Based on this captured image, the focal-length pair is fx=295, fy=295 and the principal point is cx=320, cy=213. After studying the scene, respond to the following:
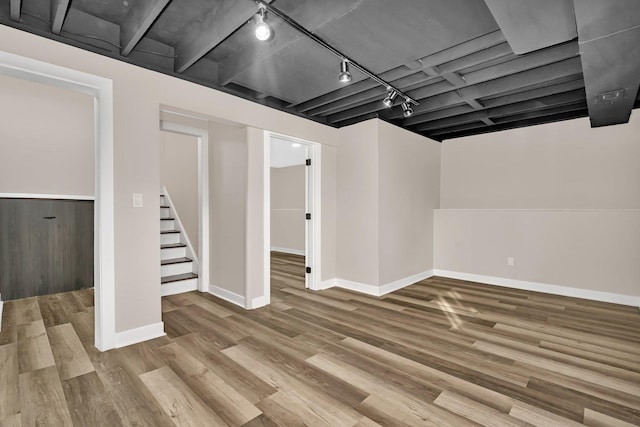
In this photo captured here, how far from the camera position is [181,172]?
17.8 ft

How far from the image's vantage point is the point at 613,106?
3.31 metres

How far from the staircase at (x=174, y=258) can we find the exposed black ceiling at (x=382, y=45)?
260cm

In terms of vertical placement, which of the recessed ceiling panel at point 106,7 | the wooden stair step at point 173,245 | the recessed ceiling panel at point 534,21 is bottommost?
the wooden stair step at point 173,245

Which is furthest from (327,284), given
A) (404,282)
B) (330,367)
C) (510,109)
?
(510,109)

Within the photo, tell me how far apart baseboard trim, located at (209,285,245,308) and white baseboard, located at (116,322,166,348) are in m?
0.98

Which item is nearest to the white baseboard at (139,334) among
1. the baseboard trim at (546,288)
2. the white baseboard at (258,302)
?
the white baseboard at (258,302)

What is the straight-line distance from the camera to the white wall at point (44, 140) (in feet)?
12.2

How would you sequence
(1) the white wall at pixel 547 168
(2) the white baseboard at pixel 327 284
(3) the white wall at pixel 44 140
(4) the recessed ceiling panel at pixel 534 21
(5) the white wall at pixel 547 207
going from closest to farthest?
(4) the recessed ceiling panel at pixel 534 21, (3) the white wall at pixel 44 140, (5) the white wall at pixel 547 207, (1) the white wall at pixel 547 168, (2) the white baseboard at pixel 327 284

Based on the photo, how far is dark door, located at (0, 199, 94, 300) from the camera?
11.9 feet

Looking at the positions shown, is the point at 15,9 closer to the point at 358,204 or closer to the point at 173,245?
the point at 173,245

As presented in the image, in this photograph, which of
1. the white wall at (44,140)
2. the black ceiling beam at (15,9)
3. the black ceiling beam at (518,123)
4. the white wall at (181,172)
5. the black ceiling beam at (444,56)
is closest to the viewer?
the black ceiling beam at (15,9)

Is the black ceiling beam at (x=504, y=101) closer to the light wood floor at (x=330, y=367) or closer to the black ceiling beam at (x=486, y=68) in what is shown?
the black ceiling beam at (x=486, y=68)

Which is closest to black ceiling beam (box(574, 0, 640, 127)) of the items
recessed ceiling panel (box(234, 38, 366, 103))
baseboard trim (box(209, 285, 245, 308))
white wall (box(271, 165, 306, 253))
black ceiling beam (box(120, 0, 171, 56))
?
recessed ceiling panel (box(234, 38, 366, 103))

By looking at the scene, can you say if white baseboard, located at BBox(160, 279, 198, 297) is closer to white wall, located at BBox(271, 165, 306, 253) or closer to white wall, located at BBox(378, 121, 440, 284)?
white wall, located at BBox(378, 121, 440, 284)
